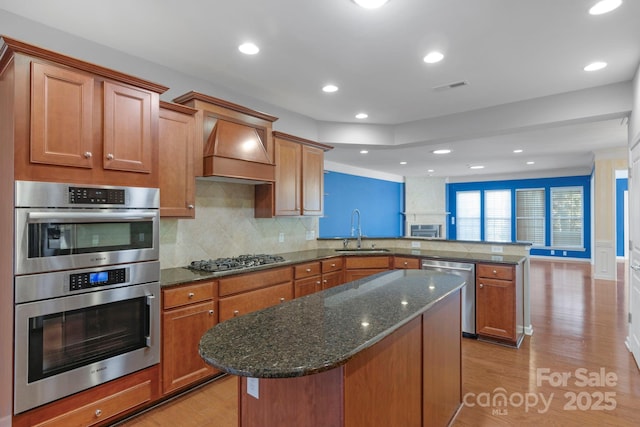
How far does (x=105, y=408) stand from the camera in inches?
83.4

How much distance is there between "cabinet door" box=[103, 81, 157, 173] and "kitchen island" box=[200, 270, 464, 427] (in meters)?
1.40

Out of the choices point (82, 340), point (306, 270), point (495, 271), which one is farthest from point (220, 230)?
point (495, 271)

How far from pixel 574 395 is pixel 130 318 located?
10.9 feet

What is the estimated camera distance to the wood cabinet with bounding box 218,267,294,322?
2.81m

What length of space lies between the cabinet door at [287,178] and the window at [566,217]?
29.2ft

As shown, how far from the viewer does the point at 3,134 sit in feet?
6.28

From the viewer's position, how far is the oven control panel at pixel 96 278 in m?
1.98

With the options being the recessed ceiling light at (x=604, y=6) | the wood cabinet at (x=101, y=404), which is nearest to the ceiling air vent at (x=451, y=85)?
the recessed ceiling light at (x=604, y=6)

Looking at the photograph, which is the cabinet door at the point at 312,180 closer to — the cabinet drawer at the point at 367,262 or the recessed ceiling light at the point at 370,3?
the cabinet drawer at the point at 367,262

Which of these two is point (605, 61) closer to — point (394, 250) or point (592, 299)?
point (394, 250)

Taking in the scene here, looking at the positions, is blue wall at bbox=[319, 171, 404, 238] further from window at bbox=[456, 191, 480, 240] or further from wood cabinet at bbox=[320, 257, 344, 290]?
wood cabinet at bbox=[320, 257, 344, 290]

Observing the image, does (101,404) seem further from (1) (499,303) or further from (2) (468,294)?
(1) (499,303)

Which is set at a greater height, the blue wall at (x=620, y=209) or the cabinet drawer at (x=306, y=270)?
the blue wall at (x=620, y=209)

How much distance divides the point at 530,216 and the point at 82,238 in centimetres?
1106
